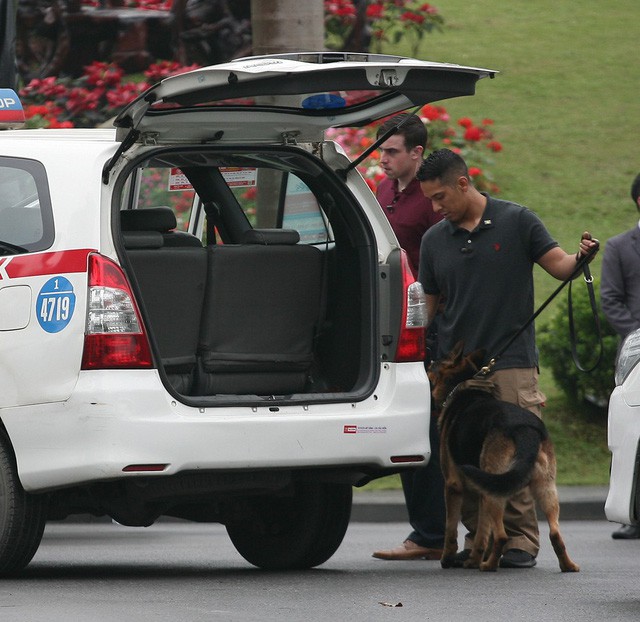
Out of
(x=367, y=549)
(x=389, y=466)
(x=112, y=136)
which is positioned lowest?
(x=367, y=549)

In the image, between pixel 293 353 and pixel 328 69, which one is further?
pixel 293 353

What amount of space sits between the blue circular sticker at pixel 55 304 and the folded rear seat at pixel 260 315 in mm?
818

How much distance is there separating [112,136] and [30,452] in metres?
1.37

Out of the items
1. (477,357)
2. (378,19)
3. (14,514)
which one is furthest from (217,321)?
(378,19)

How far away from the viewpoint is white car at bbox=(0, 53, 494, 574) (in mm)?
6352

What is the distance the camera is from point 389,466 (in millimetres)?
6816

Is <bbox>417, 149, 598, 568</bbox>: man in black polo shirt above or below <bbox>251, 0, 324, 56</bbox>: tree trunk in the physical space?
below

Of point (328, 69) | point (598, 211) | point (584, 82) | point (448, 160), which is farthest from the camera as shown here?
point (584, 82)

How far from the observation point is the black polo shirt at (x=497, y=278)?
7.72m

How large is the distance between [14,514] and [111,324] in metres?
0.90

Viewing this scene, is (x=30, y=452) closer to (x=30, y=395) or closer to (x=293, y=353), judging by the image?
(x=30, y=395)

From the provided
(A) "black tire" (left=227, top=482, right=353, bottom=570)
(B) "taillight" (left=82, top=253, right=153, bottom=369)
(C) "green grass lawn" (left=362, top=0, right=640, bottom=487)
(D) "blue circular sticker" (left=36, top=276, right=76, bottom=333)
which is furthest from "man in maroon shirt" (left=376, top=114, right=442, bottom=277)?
(C) "green grass lawn" (left=362, top=0, right=640, bottom=487)

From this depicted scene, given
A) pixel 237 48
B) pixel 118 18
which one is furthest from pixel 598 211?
pixel 118 18

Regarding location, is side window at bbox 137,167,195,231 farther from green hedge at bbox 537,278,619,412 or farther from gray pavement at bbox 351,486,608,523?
green hedge at bbox 537,278,619,412
